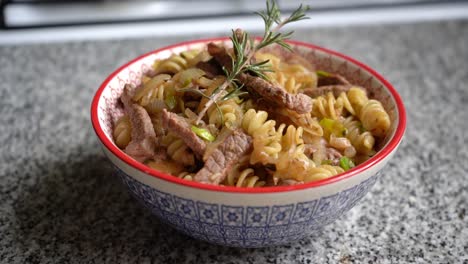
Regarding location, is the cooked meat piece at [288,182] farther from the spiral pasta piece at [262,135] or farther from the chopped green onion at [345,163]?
the chopped green onion at [345,163]

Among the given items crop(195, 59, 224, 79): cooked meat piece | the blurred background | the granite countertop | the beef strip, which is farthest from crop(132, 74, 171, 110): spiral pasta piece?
the blurred background

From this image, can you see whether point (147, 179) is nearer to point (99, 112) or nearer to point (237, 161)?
point (237, 161)

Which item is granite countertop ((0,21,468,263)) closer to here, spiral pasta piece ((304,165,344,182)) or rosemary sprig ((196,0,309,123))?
spiral pasta piece ((304,165,344,182))

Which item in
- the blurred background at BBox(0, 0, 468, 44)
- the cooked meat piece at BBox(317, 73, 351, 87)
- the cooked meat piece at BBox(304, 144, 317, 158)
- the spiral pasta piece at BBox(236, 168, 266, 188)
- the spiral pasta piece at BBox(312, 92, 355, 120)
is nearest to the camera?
the spiral pasta piece at BBox(236, 168, 266, 188)

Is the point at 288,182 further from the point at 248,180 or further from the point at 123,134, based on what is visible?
the point at 123,134

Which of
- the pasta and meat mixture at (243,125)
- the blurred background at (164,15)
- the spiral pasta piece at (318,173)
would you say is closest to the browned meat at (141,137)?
the pasta and meat mixture at (243,125)
